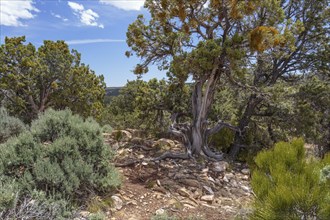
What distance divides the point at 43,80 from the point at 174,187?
46.2ft

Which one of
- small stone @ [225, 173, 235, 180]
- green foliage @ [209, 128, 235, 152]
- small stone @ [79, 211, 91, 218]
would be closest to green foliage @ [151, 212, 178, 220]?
small stone @ [79, 211, 91, 218]

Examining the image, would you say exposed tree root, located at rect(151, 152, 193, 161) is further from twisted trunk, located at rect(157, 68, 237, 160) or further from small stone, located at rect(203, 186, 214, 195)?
small stone, located at rect(203, 186, 214, 195)

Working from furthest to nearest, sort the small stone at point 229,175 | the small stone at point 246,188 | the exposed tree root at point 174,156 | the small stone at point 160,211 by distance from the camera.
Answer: the exposed tree root at point 174,156, the small stone at point 229,175, the small stone at point 246,188, the small stone at point 160,211

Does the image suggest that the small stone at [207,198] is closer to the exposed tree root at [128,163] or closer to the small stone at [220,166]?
the small stone at [220,166]

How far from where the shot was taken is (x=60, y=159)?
15.8 ft

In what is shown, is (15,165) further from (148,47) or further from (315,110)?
(315,110)

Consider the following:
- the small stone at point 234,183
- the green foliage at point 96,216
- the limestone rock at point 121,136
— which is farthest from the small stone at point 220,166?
the green foliage at point 96,216

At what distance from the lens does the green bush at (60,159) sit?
441 cm

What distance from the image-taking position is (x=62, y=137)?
16.9 feet

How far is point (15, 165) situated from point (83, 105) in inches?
526

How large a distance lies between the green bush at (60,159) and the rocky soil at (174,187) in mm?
572

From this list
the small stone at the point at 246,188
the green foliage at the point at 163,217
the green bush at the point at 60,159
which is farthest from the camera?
the small stone at the point at 246,188

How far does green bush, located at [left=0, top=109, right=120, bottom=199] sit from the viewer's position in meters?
4.41

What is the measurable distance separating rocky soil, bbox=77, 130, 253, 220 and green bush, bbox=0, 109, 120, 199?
572mm
